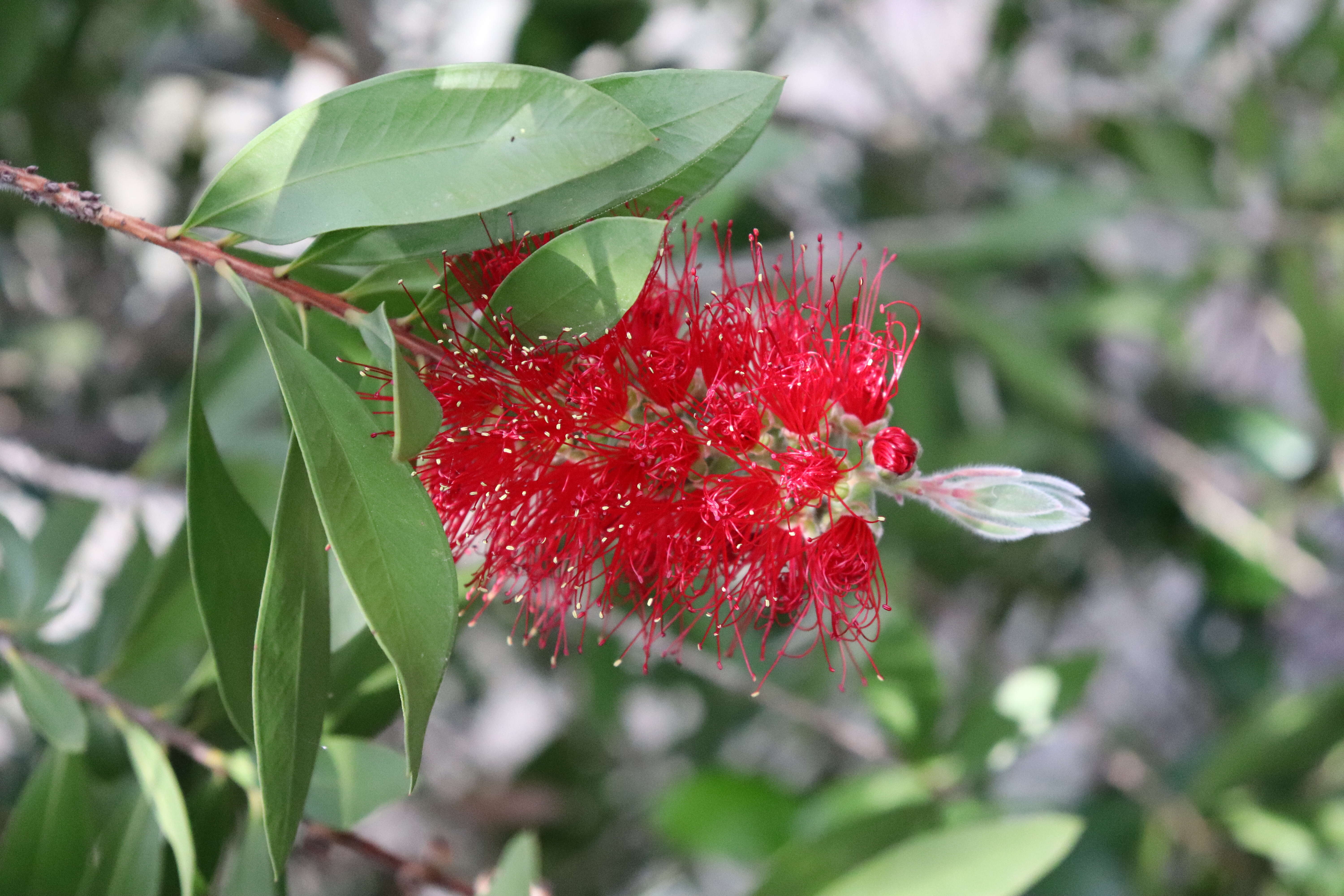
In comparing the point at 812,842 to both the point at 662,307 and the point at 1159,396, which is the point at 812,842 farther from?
the point at 1159,396

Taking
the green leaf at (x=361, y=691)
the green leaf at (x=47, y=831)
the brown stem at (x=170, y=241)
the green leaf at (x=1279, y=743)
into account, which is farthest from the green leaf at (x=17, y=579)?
the green leaf at (x=1279, y=743)

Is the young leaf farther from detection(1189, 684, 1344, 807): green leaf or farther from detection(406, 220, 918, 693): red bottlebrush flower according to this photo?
detection(1189, 684, 1344, 807): green leaf

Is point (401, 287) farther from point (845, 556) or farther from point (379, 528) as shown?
point (845, 556)

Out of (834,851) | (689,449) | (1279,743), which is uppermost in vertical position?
(689,449)

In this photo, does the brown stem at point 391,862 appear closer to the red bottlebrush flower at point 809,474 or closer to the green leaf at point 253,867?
the green leaf at point 253,867

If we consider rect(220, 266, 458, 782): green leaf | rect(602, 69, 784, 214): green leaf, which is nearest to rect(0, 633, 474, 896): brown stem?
rect(220, 266, 458, 782): green leaf

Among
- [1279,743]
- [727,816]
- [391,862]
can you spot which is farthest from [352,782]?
[1279,743]
